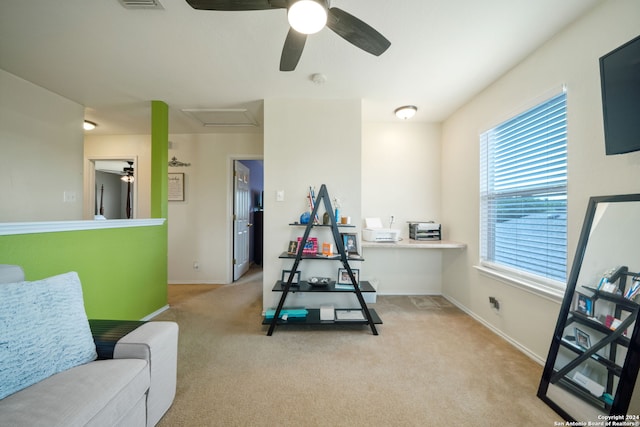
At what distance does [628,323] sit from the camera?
1.25 metres

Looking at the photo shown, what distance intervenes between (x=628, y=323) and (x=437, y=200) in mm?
2364

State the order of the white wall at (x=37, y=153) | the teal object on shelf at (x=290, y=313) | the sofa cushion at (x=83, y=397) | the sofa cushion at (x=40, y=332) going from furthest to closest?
the teal object on shelf at (x=290, y=313)
the white wall at (x=37, y=153)
the sofa cushion at (x=40, y=332)
the sofa cushion at (x=83, y=397)

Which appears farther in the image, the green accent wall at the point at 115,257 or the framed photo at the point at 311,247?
the framed photo at the point at 311,247

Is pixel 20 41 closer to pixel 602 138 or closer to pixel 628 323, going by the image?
pixel 602 138

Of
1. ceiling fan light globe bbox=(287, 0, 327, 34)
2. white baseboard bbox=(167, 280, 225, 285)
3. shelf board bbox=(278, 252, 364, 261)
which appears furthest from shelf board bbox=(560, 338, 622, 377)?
white baseboard bbox=(167, 280, 225, 285)

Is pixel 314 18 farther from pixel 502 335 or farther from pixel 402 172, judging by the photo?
pixel 502 335

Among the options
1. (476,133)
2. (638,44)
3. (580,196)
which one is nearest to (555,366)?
(580,196)

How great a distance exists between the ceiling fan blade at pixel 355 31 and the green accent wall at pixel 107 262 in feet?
7.39

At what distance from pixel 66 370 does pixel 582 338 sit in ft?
8.92

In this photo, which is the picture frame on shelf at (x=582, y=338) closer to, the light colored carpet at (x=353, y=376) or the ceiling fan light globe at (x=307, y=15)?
the light colored carpet at (x=353, y=376)

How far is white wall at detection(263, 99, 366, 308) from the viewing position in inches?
108

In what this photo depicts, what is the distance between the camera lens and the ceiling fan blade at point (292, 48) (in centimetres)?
139

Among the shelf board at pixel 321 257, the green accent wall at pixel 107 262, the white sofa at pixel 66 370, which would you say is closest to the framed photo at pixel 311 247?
the shelf board at pixel 321 257

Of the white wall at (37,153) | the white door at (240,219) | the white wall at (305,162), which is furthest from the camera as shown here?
the white door at (240,219)
